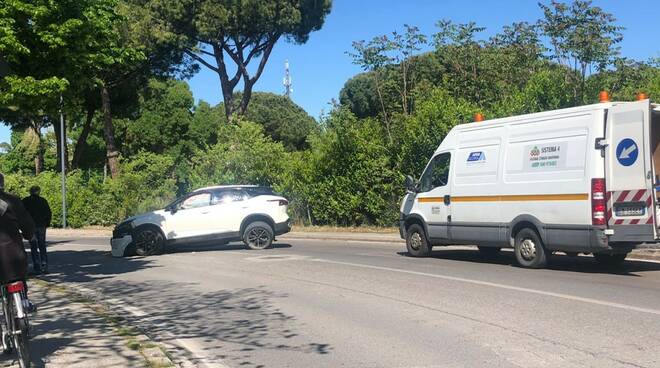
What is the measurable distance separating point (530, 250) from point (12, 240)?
29.3 ft

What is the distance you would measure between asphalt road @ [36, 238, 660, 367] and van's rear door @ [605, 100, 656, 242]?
0.84 m

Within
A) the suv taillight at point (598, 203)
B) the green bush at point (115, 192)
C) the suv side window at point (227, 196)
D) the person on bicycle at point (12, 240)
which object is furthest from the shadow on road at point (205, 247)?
the green bush at point (115, 192)

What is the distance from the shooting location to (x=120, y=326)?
7691 millimetres

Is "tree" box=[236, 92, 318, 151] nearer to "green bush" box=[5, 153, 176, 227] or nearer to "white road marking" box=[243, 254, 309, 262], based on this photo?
"green bush" box=[5, 153, 176, 227]

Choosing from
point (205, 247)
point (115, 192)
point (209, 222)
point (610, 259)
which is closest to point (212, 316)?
point (610, 259)

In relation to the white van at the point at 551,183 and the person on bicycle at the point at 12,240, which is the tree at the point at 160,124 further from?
the person on bicycle at the point at 12,240

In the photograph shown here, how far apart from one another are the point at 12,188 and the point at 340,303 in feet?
101

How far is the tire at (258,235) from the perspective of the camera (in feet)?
57.3

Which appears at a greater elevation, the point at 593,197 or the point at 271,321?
the point at 593,197

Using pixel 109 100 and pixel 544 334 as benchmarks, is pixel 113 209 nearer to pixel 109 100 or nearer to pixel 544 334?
pixel 109 100

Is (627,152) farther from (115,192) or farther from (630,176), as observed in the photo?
(115,192)

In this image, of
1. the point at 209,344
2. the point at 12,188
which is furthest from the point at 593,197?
the point at 12,188

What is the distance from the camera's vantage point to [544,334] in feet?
22.1

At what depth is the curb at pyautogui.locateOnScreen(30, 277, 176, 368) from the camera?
615cm
